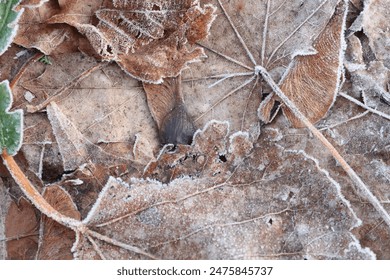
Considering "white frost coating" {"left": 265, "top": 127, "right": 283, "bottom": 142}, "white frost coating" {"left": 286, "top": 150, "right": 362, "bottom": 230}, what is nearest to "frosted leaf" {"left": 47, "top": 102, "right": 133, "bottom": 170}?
"white frost coating" {"left": 265, "top": 127, "right": 283, "bottom": 142}

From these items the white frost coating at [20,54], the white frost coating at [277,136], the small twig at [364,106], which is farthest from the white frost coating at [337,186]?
the white frost coating at [20,54]

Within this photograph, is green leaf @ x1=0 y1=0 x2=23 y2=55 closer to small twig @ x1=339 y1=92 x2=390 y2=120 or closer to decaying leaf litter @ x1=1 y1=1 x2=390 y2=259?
decaying leaf litter @ x1=1 y1=1 x2=390 y2=259

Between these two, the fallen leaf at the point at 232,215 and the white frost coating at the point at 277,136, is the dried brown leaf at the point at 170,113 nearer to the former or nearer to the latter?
the fallen leaf at the point at 232,215

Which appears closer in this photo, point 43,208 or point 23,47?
point 43,208

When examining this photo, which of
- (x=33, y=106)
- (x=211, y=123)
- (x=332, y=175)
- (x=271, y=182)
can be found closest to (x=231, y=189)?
(x=271, y=182)

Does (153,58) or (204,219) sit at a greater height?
(153,58)

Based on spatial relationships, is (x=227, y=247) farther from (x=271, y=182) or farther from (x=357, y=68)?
(x=357, y=68)
